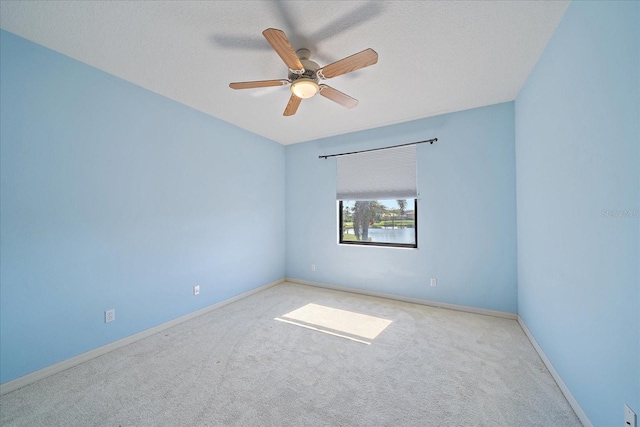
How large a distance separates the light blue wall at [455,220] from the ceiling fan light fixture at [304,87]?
6.50ft

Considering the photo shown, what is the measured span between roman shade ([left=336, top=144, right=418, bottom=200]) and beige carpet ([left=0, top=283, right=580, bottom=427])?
1802 millimetres

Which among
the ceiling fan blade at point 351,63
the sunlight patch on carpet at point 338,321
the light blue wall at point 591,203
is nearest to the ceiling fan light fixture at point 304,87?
the ceiling fan blade at point 351,63

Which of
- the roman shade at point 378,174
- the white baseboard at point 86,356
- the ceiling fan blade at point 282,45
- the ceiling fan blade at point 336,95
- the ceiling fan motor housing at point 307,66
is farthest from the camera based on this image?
the roman shade at point 378,174

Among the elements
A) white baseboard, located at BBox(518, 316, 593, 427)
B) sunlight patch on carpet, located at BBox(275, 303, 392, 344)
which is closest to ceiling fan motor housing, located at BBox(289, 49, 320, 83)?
sunlight patch on carpet, located at BBox(275, 303, 392, 344)

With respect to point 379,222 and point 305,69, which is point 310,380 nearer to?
point 305,69

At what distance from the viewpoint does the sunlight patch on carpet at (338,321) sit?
268cm

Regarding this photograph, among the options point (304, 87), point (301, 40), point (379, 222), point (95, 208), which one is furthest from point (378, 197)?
point (95, 208)

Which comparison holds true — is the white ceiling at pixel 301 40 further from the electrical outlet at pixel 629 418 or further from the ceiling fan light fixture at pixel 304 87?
the electrical outlet at pixel 629 418

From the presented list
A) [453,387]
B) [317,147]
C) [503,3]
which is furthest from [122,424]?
[317,147]

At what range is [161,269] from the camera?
9.13ft

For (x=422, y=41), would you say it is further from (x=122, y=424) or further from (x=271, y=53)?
(x=122, y=424)

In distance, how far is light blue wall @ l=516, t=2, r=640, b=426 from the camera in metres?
1.12

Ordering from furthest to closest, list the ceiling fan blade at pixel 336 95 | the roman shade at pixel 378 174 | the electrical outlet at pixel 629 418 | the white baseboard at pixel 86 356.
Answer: the roman shade at pixel 378 174 < the ceiling fan blade at pixel 336 95 < the white baseboard at pixel 86 356 < the electrical outlet at pixel 629 418

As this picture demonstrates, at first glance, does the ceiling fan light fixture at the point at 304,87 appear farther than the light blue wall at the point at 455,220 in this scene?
No
